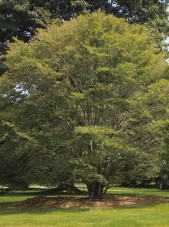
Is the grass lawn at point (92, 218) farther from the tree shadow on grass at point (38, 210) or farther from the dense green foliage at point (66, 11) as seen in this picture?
the dense green foliage at point (66, 11)

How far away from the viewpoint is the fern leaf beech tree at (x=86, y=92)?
44.4 feet

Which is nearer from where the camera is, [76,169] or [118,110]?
[76,169]

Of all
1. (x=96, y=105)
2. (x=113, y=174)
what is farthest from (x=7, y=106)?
(x=113, y=174)

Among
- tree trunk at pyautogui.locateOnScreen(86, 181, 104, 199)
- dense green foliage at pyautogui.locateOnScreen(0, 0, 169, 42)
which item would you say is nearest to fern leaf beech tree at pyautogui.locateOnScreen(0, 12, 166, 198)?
tree trunk at pyautogui.locateOnScreen(86, 181, 104, 199)

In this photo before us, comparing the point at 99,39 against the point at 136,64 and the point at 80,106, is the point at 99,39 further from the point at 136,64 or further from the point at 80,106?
the point at 80,106

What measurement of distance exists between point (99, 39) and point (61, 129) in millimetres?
3651

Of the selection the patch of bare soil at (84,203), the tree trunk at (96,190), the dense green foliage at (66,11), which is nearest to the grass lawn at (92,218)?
the patch of bare soil at (84,203)

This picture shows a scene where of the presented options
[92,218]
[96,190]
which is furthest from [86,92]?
[92,218]

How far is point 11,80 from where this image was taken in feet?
48.0

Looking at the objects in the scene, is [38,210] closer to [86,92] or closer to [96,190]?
[96,190]

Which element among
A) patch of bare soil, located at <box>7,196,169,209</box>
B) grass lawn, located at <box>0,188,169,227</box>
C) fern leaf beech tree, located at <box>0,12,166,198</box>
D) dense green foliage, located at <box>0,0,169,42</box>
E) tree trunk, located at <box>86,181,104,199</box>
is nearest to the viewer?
grass lawn, located at <box>0,188,169,227</box>

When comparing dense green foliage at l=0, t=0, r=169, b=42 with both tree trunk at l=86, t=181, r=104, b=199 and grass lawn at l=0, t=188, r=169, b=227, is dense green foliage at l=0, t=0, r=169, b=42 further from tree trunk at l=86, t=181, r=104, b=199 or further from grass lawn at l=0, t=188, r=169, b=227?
grass lawn at l=0, t=188, r=169, b=227

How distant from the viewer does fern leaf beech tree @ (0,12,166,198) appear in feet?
44.4

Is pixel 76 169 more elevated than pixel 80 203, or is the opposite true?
pixel 76 169
